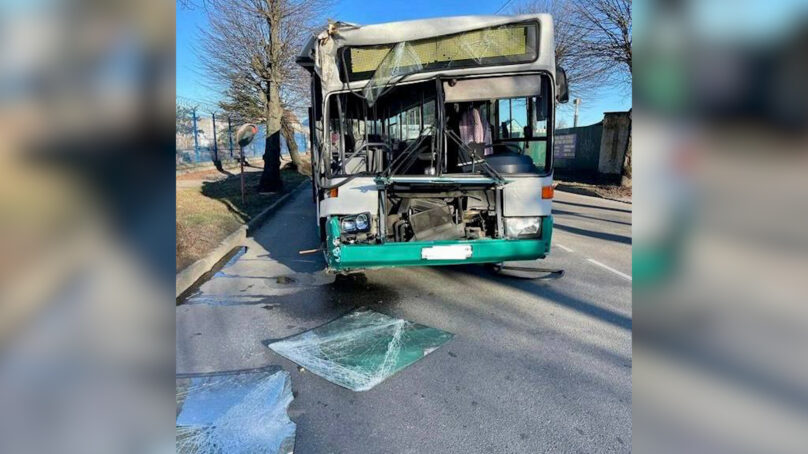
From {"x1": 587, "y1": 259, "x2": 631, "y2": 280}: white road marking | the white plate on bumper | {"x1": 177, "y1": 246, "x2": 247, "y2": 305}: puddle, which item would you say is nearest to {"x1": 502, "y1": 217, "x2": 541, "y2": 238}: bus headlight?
the white plate on bumper

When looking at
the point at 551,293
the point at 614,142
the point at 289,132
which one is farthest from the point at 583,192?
the point at 289,132

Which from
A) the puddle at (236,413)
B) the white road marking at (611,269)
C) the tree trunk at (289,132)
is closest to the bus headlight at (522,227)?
the white road marking at (611,269)

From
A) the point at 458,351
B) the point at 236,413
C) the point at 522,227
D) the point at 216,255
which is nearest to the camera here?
the point at 236,413

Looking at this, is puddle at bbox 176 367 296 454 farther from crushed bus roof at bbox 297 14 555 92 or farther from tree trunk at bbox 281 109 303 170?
tree trunk at bbox 281 109 303 170

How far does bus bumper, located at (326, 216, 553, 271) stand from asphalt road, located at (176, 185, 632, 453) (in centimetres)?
52

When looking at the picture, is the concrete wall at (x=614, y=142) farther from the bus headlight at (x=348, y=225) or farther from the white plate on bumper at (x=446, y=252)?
the bus headlight at (x=348, y=225)

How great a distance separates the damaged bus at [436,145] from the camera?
4.92m

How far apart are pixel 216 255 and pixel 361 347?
4798 millimetres

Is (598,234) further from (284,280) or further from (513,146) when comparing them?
(284,280)

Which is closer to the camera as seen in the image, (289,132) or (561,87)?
(561,87)

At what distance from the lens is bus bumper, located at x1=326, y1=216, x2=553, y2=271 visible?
196 inches

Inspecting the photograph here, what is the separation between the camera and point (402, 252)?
5012mm

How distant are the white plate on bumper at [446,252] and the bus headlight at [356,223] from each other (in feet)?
2.42
